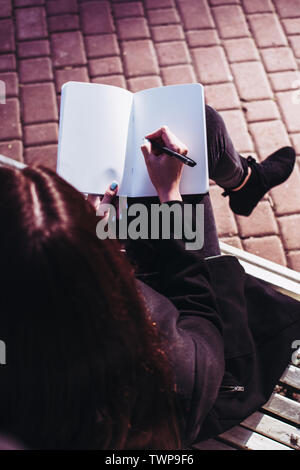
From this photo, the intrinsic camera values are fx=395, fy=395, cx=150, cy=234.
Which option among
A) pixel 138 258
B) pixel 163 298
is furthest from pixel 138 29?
pixel 163 298

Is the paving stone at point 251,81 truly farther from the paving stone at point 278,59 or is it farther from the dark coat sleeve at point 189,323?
the dark coat sleeve at point 189,323

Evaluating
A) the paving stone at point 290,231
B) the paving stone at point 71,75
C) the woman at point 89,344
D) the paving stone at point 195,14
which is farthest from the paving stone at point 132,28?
the woman at point 89,344

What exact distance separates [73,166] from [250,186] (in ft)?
3.08

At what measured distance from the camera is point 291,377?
4.37ft

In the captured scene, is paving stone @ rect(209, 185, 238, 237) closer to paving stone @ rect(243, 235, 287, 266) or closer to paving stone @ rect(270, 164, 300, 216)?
paving stone @ rect(243, 235, 287, 266)

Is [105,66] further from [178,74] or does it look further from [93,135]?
[93,135]

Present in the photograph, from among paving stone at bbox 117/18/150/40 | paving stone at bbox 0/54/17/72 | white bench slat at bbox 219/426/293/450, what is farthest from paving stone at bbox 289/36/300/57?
white bench slat at bbox 219/426/293/450

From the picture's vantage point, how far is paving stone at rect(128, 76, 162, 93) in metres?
2.48

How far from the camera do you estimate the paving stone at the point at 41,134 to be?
2.36 meters

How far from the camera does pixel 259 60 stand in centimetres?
257

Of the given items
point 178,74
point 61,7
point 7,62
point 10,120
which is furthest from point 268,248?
point 61,7

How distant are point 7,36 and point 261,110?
176cm

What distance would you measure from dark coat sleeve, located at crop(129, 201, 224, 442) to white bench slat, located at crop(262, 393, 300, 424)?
0.33m

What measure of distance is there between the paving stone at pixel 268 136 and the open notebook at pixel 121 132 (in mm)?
1027
